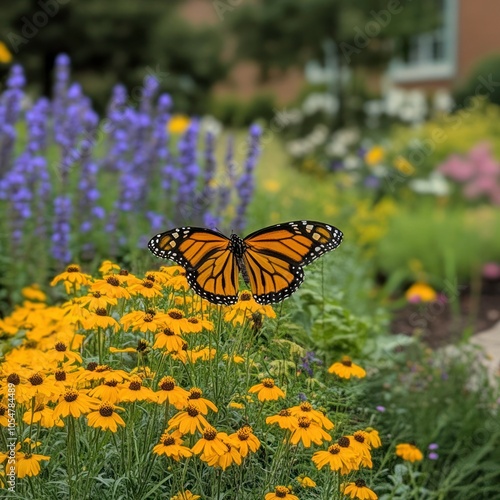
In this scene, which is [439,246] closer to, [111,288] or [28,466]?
[111,288]

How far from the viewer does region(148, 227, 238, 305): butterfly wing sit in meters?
2.76

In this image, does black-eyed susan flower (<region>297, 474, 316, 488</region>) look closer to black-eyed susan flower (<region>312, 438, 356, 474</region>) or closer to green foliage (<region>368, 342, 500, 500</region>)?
black-eyed susan flower (<region>312, 438, 356, 474</region>)

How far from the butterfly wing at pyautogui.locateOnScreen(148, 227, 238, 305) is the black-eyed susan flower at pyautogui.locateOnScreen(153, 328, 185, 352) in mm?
302

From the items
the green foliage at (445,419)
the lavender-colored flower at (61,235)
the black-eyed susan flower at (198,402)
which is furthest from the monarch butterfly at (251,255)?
the lavender-colored flower at (61,235)

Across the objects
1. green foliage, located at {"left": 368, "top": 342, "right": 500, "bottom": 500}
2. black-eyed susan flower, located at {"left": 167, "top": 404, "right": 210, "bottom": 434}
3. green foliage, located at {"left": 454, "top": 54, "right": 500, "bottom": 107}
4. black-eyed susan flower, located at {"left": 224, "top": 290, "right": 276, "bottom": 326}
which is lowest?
green foliage, located at {"left": 368, "top": 342, "right": 500, "bottom": 500}

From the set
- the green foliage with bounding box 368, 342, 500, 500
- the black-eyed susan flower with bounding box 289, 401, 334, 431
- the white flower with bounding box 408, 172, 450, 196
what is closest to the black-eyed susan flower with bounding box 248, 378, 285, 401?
the black-eyed susan flower with bounding box 289, 401, 334, 431

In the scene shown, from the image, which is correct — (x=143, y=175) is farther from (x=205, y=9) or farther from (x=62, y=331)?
(x=205, y=9)

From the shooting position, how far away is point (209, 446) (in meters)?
2.21

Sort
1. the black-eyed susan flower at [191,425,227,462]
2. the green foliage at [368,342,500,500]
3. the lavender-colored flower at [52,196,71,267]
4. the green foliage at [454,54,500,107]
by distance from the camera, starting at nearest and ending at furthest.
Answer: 1. the black-eyed susan flower at [191,425,227,462]
2. the green foliage at [368,342,500,500]
3. the lavender-colored flower at [52,196,71,267]
4. the green foliage at [454,54,500,107]

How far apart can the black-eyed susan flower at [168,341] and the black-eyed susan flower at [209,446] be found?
27 centimetres

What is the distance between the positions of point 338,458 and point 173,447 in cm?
44

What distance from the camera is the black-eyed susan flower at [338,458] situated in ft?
7.55

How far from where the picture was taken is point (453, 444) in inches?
162

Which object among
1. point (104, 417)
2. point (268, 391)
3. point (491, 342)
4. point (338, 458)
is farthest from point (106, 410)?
point (491, 342)
